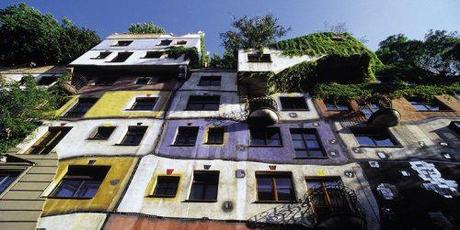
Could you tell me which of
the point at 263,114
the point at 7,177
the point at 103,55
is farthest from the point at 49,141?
the point at 263,114

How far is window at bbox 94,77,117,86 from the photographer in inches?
818

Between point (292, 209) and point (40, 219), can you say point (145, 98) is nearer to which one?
point (40, 219)

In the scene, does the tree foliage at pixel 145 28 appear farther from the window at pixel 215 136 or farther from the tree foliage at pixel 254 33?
the window at pixel 215 136

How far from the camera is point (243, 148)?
555 inches

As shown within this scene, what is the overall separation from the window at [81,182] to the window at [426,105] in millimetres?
15823

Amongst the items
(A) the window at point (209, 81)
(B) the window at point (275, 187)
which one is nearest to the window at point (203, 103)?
(A) the window at point (209, 81)

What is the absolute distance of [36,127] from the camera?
15.8 m

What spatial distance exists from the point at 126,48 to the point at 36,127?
10.4 meters

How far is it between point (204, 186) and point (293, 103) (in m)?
7.84

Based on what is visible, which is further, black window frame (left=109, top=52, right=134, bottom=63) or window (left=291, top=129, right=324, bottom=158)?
black window frame (left=109, top=52, right=134, bottom=63)

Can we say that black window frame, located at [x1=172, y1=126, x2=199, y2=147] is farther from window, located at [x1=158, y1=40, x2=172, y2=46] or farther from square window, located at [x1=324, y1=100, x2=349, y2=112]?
window, located at [x1=158, y1=40, x2=172, y2=46]

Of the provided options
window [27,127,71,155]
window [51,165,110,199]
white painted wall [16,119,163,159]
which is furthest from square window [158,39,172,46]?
window [51,165,110,199]

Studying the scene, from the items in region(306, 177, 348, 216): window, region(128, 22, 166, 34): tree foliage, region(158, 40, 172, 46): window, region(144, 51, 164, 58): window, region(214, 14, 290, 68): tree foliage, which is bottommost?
region(306, 177, 348, 216): window

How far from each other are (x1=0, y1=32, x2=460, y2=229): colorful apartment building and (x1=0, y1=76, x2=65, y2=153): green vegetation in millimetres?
507
